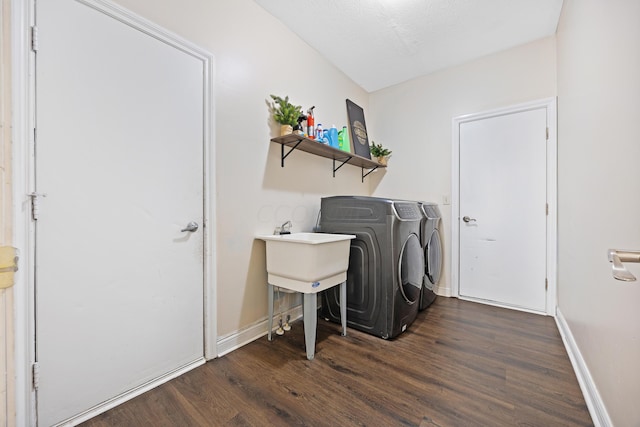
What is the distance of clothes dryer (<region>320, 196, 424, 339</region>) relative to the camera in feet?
6.41

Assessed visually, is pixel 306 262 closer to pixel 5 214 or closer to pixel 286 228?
pixel 286 228

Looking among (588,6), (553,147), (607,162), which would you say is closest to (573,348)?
(607,162)

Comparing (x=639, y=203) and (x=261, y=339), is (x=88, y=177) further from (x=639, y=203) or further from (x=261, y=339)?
(x=639, y=203)

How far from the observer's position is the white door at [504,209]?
246cm

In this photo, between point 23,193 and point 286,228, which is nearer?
point 23,193

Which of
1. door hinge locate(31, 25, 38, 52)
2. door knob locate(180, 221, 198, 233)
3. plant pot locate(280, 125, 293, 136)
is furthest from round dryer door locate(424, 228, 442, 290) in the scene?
door hinge locate(31, 25, 38, 52)

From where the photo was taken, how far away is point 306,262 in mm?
1699

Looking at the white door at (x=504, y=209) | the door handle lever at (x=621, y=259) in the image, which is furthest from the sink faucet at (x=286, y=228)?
the white door at (x=504, y=209)

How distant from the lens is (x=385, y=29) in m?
2.29

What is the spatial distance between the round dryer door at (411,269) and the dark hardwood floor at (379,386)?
31cm

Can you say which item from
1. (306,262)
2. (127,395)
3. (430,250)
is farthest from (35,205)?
(430,250)

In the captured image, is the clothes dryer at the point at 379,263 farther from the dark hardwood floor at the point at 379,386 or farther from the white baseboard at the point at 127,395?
the white baseboard at the point at 127,395

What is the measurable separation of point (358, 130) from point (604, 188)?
2323 millimetres

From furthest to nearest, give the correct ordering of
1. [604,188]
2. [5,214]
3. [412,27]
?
[412,27] → [604,188] → [5,214]
